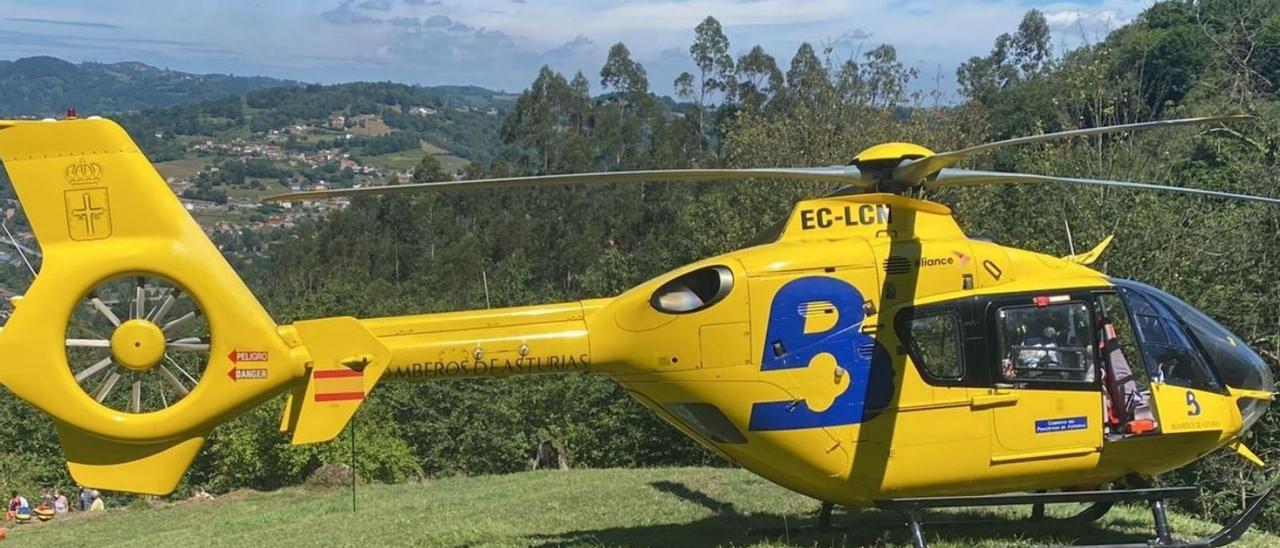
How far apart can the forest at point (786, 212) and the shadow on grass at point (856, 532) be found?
26.8 ft

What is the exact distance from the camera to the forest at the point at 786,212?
57.3 ft

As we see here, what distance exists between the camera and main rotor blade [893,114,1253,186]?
6.54 m

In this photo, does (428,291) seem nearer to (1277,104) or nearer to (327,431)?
(1277,104)

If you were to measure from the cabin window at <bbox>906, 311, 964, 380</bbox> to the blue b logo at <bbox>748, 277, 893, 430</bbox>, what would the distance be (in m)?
0.29

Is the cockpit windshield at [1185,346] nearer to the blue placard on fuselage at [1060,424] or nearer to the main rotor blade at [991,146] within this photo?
the blue placard on fuselage at [1060,424]

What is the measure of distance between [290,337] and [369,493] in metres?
12.1

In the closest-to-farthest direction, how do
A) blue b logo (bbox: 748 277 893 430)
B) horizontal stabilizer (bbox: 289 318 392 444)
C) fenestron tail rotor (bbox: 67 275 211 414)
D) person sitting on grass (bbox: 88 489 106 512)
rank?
fenestron tail rotor (bbox: 67 275 211 414), horizontal stabilizer (bbox: 289 318 392 444), blue b logo (bbox: 748 277 893 430), person sitting on grass (bbox: 88 489 106 512)

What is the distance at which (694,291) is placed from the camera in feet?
27.5

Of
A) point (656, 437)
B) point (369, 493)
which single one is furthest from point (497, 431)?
point (369, 493)

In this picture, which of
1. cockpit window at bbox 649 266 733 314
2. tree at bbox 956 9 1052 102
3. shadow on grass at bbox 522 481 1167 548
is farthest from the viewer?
tree at bbox 956 9 1052 102

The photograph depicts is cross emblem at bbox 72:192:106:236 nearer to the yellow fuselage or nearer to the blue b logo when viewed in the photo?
the yellow fuselage

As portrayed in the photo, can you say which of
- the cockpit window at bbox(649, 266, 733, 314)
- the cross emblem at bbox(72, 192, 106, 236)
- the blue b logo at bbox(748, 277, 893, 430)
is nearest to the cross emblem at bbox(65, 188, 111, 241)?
the cross emblem at bbox(72, 192, 106, 236)

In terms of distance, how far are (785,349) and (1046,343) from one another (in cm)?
226

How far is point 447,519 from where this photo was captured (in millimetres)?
12352
